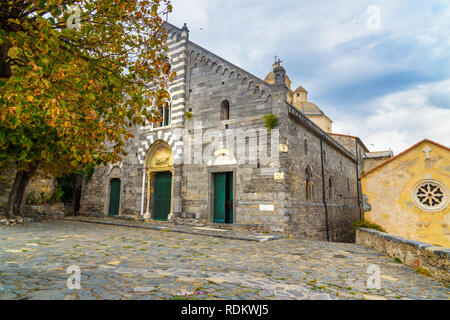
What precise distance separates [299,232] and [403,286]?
800 cm

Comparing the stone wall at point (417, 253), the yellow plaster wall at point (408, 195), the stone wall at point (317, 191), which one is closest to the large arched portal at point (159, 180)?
the stone wall at point (317, 191)

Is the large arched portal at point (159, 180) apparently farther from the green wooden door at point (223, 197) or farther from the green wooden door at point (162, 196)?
the green wooden door at point (223, 197)

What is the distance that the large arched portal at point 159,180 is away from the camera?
597 inches

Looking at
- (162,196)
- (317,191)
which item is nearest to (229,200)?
(162,196)

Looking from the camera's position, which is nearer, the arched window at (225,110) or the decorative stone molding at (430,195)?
the decorative stone molding at (430,195)

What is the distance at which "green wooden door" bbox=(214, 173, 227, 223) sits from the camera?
13039 millimetres

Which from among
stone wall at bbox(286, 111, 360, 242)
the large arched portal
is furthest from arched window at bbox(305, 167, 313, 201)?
the large arched portal

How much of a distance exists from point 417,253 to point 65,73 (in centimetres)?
702

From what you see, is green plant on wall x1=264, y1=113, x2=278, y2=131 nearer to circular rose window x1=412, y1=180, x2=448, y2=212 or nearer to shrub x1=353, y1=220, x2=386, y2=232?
shrub x1=353, y1=220, x2=386, y2=232

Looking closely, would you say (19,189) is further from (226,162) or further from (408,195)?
(408,195)

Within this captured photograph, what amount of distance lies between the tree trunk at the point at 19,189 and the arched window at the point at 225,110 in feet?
29.6

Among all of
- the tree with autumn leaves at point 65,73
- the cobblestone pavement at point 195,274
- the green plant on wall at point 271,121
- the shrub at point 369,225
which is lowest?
the cobblestone pavement at point 195,274
